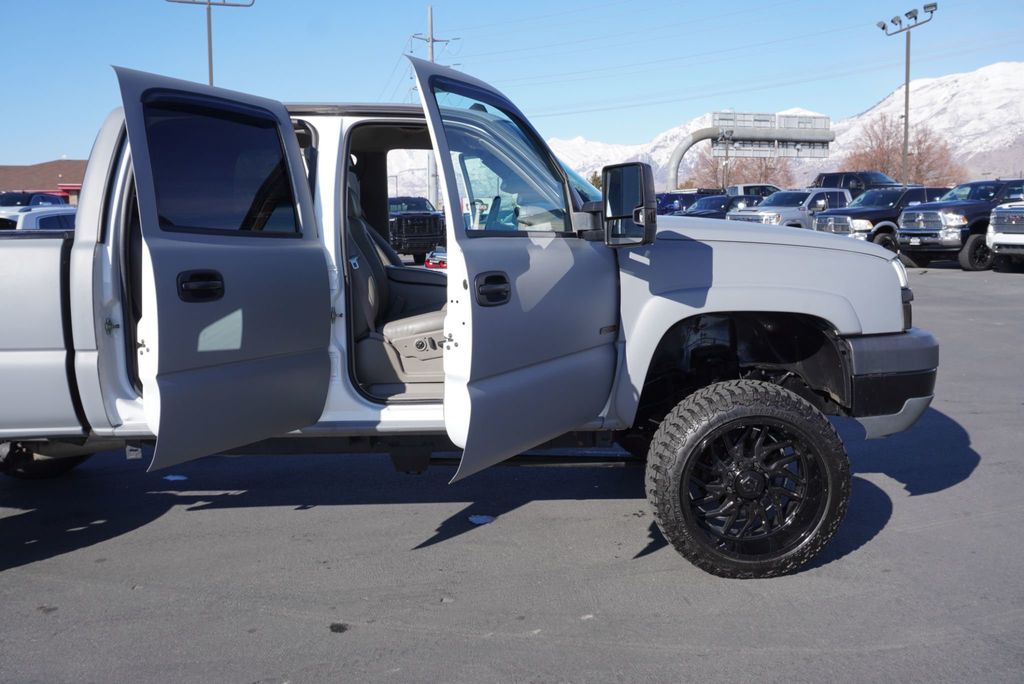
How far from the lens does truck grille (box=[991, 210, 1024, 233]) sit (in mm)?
18141

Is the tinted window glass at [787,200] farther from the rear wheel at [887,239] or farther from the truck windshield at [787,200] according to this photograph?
the rear wheel at [887,239]

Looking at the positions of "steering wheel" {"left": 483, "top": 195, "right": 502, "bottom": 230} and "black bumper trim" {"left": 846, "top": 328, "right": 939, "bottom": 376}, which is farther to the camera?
"black bumper trim" {"left": 846, "top": 328, "right": 939, "bottom": 376}

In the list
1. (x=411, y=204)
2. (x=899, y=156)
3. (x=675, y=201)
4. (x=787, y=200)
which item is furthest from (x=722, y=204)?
(x=899, y=156)

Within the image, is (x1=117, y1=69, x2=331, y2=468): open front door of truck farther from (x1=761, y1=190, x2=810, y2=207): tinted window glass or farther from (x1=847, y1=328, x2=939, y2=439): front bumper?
(x1=761, y1=190, x2=810, y2=207): tinted window glass

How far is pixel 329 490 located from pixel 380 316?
126 centimetres

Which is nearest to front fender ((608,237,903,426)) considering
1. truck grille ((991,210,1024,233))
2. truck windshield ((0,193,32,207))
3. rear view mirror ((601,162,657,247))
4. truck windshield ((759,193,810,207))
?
rear view mirror ((601,162,657,247))

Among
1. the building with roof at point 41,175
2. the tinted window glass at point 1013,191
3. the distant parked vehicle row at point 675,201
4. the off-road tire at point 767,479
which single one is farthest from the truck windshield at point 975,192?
the building with roof at point 41,175

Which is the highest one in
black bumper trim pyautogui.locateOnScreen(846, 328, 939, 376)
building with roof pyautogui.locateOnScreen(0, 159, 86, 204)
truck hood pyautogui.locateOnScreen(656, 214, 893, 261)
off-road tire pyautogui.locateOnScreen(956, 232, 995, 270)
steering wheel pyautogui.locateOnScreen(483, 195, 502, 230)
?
building with roof pyautogui.locateOnScreen(0, 159, 86, 204)

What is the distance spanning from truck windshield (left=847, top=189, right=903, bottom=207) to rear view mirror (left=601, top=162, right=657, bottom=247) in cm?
2030

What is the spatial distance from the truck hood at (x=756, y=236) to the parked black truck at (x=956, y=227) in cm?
1700

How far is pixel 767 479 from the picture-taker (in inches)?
162

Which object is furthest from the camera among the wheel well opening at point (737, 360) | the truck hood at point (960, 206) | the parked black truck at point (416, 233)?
the truck hood at point (960, 206)

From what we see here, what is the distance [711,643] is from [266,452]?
211cm

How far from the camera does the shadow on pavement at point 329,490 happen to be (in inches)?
190
